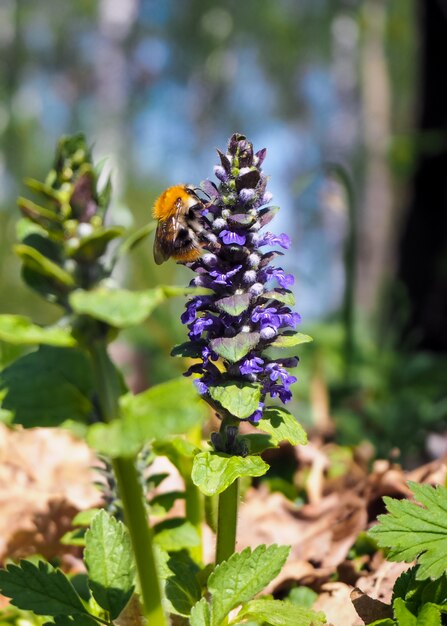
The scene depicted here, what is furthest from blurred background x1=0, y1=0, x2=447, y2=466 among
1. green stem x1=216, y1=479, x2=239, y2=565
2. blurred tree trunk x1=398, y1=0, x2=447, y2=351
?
green stem x1=216, y1=479, x2=239, y2=565

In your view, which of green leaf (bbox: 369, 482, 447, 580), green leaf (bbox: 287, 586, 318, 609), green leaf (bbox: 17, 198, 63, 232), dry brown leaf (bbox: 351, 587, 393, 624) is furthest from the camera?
green leaf (bbox: 287, 586, 318, 609)

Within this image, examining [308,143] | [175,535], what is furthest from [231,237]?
[308,143]

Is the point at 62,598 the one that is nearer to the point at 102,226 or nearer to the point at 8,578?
the point at 8,578

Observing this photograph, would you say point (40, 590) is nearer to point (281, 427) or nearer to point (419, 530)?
point (281, 427)

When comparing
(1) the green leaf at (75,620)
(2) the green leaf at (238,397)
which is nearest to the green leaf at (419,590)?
(2) the green leaf at (238,397)

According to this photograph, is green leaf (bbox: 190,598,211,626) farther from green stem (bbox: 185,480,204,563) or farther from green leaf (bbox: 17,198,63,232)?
green leaf (bbox: 17,198,63,232)

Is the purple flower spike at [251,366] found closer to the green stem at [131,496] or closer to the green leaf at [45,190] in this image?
the green stem at [131,496]
